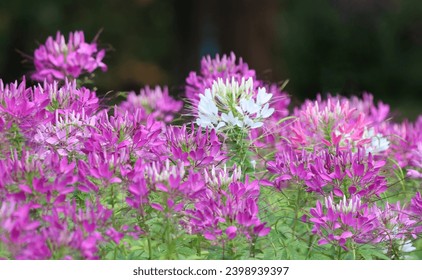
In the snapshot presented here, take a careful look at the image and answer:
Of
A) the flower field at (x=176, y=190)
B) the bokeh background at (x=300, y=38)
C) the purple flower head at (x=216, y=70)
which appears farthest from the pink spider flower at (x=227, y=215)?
the bokeh background at (x=300, y=38)

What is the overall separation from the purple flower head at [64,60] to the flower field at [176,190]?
0.70 meters

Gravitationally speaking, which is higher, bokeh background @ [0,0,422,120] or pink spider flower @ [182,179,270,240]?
bokeh background @ [0,0,422,120]

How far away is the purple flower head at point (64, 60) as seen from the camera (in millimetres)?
4879

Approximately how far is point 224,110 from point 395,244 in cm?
95

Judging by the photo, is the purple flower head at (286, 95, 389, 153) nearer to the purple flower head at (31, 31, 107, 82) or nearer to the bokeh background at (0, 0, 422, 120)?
the purple flower head at (31, 31, 107, 82)

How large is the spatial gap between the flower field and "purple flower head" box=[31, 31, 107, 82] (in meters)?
0.70

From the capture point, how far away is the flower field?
314 cm

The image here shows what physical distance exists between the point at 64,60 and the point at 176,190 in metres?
1.98

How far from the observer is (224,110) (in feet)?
12.4

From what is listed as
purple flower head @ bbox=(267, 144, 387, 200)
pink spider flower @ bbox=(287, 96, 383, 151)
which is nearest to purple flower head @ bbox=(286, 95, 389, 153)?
pink spider flower @ bbox=(287, 96, 383, 151)

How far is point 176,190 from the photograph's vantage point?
10.4ft

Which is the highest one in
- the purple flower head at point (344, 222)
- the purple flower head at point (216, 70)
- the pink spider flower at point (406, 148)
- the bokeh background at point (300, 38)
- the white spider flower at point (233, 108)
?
the bokeh background at point (300, 38)

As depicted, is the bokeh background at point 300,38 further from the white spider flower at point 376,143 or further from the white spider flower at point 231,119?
the white spider flower at point 231,119

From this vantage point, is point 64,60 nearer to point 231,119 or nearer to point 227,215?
point 231,119
